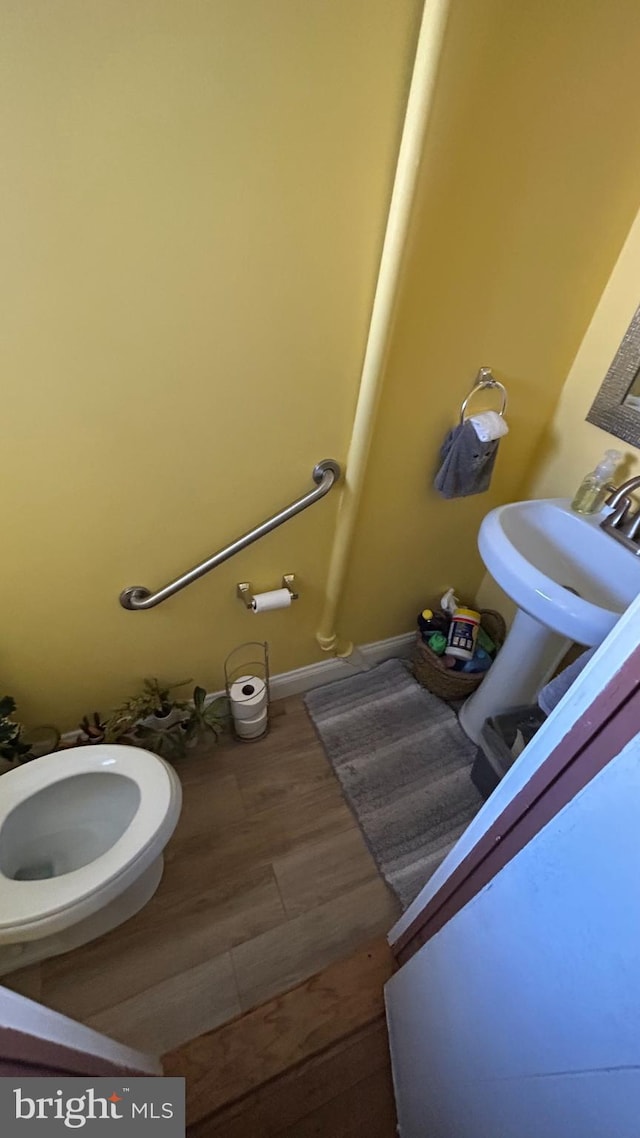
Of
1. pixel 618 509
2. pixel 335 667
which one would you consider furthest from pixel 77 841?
pixel 618 509

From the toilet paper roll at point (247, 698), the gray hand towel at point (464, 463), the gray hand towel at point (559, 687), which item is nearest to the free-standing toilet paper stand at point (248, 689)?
the toilet paper roll at point (247, 698)

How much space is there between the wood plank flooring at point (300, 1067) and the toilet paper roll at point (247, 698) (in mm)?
676

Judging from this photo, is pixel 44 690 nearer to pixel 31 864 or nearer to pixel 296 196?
pixel 31 864

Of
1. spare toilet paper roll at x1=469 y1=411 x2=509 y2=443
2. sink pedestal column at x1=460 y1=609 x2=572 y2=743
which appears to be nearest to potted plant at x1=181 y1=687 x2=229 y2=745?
sink pedestal column at x1=460 y1=609 x2=572 y2=743

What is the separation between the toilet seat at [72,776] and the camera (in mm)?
936

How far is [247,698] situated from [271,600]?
360 millimetres

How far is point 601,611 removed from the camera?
1.04m

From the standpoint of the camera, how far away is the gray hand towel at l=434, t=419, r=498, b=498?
A: 130cm

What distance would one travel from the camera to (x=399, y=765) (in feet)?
5.28

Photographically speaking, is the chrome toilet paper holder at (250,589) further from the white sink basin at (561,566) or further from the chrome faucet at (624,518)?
the chrome faucet at (624,518)

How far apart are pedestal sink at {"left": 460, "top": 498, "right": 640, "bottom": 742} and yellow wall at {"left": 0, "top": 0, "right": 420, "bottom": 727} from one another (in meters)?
0.50

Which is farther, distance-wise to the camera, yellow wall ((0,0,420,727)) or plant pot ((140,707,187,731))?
plant pot ((140,707,187,731))

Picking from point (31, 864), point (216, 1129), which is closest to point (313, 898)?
point (216, 1129)

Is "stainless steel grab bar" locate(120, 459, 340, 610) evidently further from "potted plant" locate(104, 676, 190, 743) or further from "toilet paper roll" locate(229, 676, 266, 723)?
"toilet paper roll" locate(229, 676, 266, 723)
